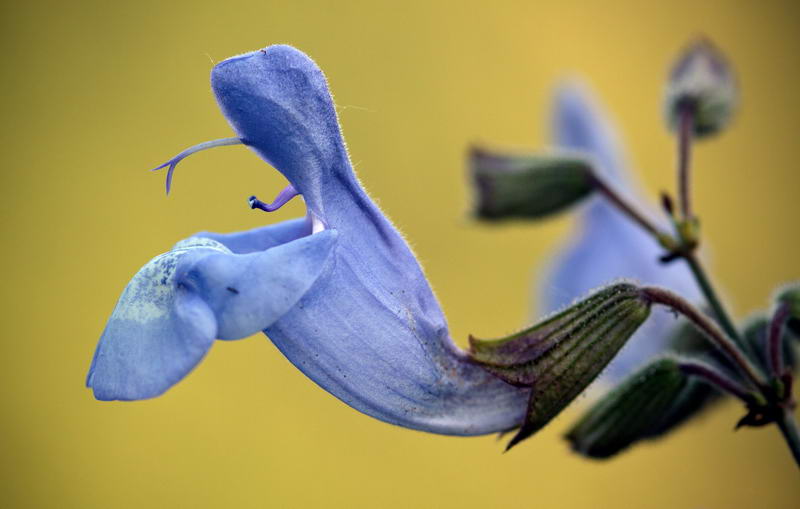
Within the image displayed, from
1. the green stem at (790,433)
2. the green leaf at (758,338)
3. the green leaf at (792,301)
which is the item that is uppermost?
the green leaf at (792,301)

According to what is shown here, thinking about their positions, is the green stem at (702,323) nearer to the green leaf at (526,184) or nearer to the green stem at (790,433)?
the green stem at (790,433)

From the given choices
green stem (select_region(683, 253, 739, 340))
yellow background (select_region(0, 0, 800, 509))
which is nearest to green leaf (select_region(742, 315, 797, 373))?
green stem (select_region(683, 253, 739, 340))

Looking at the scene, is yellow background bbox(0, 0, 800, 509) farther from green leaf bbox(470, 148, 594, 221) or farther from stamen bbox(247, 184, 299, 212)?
stamen bbox(247, 184, 299, 212)

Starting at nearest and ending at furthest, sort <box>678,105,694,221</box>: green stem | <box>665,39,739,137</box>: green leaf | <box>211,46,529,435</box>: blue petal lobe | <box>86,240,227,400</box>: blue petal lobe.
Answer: <box>86,240,227,400</box>: blue petal lobe → <box>211,46,529,435</box>: blue petal lobe → <box>678,105,694,221</box>: green stem → <box>665,39,739,137</box>: green leaf

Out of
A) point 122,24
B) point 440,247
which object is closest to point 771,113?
point 440,247

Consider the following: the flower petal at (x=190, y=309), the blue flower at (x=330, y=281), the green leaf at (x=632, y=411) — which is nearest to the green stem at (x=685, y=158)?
the green leaf at (x=632, y=411)

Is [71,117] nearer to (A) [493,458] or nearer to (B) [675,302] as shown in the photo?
→ (A) [493,458]
